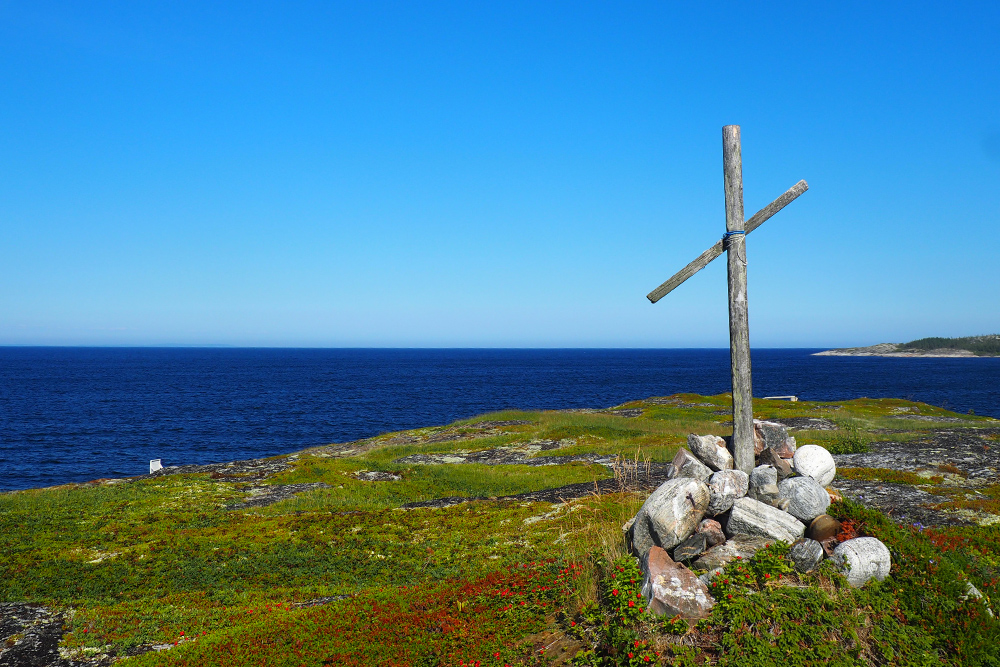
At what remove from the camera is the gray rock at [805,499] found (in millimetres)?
9562

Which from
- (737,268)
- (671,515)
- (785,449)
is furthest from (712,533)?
(737,268)

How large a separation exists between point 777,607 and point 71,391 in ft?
467

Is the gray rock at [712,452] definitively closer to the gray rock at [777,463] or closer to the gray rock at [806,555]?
the gray rock at [777,463]

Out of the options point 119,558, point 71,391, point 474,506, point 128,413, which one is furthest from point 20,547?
point 71,391

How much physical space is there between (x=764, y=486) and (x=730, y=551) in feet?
5.46

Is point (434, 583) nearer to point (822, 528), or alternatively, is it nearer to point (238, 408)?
point (822, 528)

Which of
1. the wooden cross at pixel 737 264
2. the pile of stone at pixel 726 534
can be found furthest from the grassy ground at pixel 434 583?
the wooden cross at pixel 737 264

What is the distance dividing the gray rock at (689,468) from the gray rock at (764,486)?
1.07 metres

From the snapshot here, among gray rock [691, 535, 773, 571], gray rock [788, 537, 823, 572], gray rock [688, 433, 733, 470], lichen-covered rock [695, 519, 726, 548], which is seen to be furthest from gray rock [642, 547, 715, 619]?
gray rock [688, 433, 733, 470]

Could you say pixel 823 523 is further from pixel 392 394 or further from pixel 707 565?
pixel 392 394

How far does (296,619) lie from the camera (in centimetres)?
1134

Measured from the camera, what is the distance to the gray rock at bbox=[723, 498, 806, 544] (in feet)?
29.7

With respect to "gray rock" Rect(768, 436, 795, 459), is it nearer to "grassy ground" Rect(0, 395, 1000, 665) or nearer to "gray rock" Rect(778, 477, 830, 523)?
"gray rock" Rect(778, 477, 830, 523)

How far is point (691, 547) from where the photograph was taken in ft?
30.5
